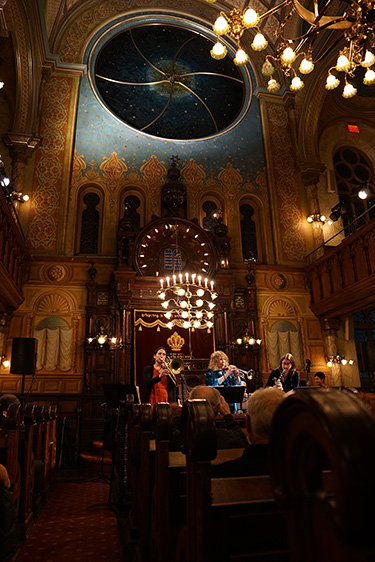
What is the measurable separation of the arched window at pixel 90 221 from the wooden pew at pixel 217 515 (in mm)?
10177

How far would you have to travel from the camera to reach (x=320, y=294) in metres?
11.1

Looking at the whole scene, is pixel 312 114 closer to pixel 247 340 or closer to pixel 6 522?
pixel 247 340

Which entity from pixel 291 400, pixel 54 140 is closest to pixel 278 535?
pixel 291 400

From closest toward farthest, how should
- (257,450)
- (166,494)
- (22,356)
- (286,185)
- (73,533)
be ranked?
(257,450) < (166,494) < (73,533) < (22,356) < (286,185)

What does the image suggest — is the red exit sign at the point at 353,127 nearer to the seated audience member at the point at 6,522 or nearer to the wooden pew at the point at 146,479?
the wooden pew at the point at 146,479

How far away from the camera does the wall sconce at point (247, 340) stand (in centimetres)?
1045

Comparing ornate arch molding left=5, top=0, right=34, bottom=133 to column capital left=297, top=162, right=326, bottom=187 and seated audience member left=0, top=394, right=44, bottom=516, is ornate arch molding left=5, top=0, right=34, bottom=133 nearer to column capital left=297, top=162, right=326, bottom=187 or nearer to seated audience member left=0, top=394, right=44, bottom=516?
column capital left=297, top=162, right=326, bottom=187

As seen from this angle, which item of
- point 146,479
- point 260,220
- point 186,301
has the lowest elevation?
point 146,479

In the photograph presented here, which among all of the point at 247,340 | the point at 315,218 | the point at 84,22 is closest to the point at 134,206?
the point at 247,340

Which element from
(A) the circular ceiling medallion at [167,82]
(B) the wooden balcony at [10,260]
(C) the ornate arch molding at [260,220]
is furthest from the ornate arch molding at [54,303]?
(A) the circular ceiling medallion at [167,82]

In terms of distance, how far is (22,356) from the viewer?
7.70 m

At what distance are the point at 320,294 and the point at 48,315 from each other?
7.44 m

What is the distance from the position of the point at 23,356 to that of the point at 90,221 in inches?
200

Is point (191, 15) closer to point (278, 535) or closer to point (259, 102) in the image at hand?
point (259, 102)
